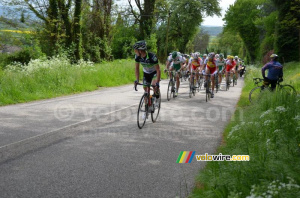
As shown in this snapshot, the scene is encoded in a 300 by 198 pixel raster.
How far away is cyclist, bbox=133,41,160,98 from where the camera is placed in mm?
7777

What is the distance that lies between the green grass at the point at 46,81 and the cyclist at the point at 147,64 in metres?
5.87

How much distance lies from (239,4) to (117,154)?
2849 inches

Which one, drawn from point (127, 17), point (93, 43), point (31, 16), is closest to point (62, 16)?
point (31, 16)

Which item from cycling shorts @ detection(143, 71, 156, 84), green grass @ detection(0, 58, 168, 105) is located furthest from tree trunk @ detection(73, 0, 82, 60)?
cycling shorts @ detection(143, 71, 156, 84)

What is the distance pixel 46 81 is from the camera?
15.8 m

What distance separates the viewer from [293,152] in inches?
168

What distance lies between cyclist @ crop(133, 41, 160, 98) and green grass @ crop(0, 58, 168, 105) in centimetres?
587

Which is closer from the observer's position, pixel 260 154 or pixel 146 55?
pixel 260 154

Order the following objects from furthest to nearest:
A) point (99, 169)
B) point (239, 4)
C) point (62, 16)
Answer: point (239, 4) < point (62, 16) < point (99, 169)

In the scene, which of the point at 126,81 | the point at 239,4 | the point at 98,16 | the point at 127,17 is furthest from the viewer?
the point at 239,4

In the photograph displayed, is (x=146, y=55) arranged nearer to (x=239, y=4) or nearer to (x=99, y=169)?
(x=99, y=169)

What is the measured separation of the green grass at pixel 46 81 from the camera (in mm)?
13078

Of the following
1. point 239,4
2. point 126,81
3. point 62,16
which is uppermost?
point 239,4

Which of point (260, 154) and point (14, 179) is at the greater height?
point (260, 154)
